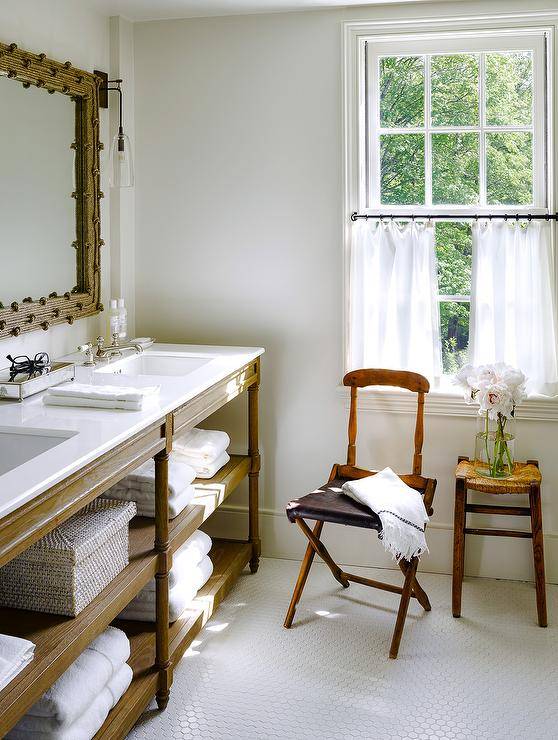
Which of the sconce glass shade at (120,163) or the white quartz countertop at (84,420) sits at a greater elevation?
the sconce glass shade at (120,163)

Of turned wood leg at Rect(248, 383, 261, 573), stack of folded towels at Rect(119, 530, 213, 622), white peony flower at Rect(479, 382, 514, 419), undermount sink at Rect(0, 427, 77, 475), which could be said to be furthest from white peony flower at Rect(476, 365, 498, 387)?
undermount sink at Rect(0, 427, 77, 475)

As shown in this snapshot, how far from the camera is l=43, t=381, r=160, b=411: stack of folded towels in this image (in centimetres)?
223

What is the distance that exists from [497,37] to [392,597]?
2.27 m

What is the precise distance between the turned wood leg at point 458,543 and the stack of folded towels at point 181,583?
927 mm

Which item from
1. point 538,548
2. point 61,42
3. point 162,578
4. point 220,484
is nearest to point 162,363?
point 220,484

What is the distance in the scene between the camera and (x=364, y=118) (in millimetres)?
3365

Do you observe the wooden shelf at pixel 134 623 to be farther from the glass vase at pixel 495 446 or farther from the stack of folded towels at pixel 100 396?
the glass vase at pixel 495 446

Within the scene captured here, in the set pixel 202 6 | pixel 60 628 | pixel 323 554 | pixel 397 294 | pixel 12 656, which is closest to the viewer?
pixel 12 656

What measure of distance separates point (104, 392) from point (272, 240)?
1416 millimetres

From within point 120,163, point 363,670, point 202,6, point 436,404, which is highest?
point 202,6

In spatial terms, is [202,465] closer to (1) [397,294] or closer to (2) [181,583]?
(2) [181,583]

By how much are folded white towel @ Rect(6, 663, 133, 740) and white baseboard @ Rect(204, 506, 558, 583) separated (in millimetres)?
1395

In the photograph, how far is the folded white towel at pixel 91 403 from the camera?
223 cm

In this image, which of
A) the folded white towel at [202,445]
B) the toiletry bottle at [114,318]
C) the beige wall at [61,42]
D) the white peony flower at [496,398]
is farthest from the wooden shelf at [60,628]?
the white peony flower at [496,398]
